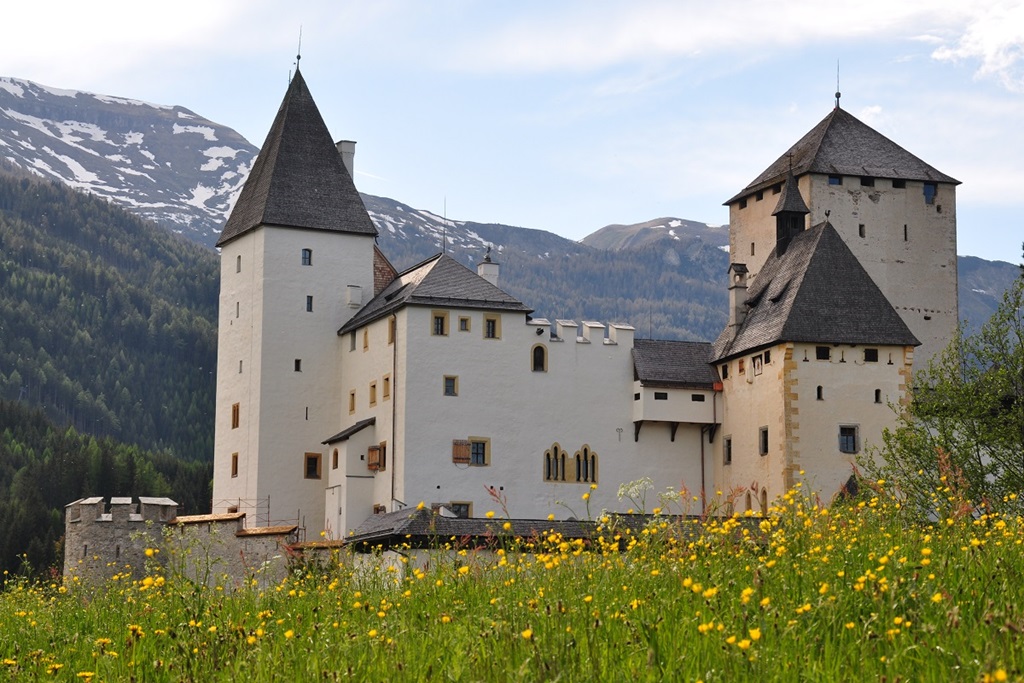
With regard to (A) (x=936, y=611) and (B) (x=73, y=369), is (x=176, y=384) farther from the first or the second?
(A) (x=936, y=611)

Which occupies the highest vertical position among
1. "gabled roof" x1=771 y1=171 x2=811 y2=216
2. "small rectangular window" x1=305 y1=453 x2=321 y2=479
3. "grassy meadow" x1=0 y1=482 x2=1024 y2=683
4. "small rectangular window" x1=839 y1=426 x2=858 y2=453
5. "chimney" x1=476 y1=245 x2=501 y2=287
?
"gabled roof" x1=771 y1=171 x2=811 y2=216

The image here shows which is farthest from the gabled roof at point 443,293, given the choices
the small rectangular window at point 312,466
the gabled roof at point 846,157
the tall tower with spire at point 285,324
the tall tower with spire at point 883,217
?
the gabled roof at point 846,157

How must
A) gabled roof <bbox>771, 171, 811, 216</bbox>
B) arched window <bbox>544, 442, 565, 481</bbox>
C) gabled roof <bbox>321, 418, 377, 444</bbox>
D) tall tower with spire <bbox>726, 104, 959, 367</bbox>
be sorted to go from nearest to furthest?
1. gabled roof <bbox>321, 418, 377, 444</bbox>
2. arched window <bbox>544, 442, 565, 481</bbox>
3. gabled roof <bbox>771, 171, 811, 216</bbox>
4. tall tower with spire <bbox>726, 104, 959, 367</bbox>

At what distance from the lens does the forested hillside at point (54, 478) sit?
101938 mm

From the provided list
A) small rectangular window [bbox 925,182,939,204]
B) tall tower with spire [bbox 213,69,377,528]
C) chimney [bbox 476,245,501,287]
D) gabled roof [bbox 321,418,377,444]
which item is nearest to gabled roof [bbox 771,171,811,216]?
small rectangular window [bbox 925,182,939,204]

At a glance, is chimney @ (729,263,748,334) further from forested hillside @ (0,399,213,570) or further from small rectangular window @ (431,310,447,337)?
forested hillside @ (0,399,213,570)

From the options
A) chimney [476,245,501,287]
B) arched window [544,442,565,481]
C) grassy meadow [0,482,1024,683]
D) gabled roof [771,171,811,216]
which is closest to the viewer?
grassy meadow [0,482,1024,683]

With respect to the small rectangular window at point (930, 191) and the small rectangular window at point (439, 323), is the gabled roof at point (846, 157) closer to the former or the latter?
the small rectangular window at point (930, 191)

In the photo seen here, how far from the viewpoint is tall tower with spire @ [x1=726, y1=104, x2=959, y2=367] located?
71.8m

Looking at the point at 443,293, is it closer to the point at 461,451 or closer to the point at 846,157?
the point at 461,451

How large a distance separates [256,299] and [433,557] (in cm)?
4764

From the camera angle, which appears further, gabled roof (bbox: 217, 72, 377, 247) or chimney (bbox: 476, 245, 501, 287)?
chimney (bbox: 476, 245, 501, 287)

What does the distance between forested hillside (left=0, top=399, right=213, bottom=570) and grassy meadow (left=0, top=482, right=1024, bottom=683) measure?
81.4 meters

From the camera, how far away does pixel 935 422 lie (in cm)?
4941
